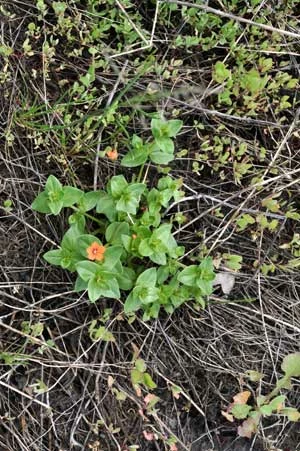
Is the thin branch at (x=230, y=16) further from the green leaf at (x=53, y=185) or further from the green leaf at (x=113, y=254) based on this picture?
the green leaf at (x=113, y=254)

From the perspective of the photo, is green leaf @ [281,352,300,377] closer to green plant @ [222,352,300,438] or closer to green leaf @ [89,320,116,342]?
green plant @ [222,352,300,438]

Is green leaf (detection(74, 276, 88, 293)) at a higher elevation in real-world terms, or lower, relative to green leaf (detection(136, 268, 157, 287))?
lower

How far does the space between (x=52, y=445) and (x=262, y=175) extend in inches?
42.2

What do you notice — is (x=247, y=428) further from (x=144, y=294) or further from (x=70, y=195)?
(x=70, y=195)

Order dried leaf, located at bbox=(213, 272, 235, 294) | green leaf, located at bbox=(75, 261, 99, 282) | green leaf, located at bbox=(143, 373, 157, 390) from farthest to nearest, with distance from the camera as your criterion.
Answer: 1. dried leaf, located at bbox=(213, 272, 235, 294)
2. green leaf, located at bbox=(143, 373, 157, 390)
3. green leaf, located at bbox=(75, 261, 99, 282)

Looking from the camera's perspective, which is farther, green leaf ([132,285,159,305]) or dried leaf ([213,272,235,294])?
dried leaf ([213,272,235,294])

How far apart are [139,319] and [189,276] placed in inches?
8.4

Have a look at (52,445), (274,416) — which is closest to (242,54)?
(274,416)

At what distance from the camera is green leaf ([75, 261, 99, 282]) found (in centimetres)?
176

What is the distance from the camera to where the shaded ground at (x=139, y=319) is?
6.18 feet

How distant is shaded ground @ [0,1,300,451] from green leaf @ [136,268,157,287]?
138mm

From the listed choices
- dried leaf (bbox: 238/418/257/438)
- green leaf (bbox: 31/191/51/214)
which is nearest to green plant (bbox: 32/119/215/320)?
green leaf (bbox: 31/191/51/214)

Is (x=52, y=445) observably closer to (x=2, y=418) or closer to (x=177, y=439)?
(x=2, y=418)

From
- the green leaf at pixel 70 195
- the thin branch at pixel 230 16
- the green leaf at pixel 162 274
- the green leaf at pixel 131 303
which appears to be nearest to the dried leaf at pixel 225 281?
the green leaf at pixel 162 274
